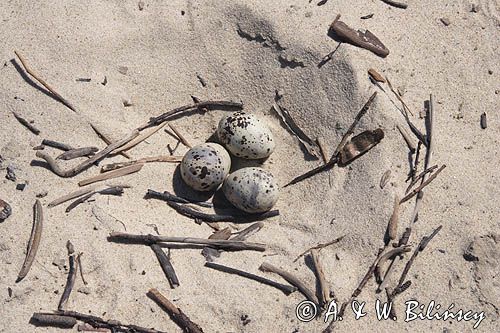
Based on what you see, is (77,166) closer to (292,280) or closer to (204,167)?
(204,167)

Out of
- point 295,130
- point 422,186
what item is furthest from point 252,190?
point 422,186

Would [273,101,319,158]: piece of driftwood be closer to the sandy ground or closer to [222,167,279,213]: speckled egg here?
the sandy ground

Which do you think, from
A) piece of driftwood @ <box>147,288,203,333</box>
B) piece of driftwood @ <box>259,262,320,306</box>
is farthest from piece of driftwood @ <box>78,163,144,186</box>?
piece of driftwood @ <box>259,262,320,306</box>

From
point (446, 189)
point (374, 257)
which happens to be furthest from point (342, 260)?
point (446, 189)

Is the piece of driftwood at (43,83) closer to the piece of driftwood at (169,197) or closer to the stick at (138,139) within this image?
the stick at (138,139)

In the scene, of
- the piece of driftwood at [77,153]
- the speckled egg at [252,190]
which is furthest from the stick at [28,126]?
the speckled egg at [252,190]

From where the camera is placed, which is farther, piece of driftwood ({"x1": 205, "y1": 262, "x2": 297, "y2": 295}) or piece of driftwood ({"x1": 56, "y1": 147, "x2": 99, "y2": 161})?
piece of driftwood ({"x1": 56, "y1": 147, "x2": 99, "y2": 161})
